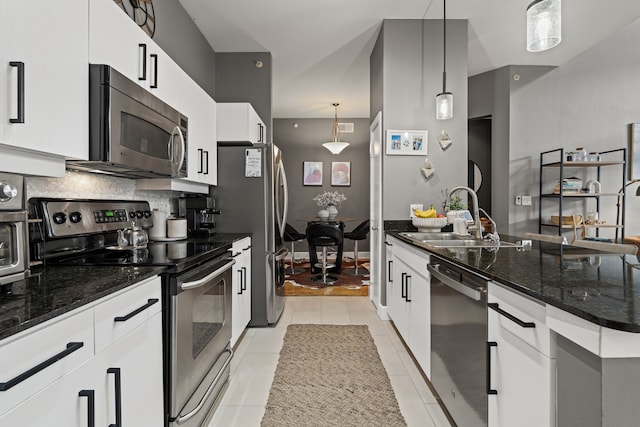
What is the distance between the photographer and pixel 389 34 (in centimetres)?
360

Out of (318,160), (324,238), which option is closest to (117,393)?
(324,238)

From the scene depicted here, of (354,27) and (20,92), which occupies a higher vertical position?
Result: (354,27)

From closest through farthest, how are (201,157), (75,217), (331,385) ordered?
(75,217) < (331,385) < (201,157)

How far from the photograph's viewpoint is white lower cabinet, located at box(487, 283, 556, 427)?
3.42 feet

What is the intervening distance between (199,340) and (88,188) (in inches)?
40.1

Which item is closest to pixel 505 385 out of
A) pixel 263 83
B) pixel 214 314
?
pixel 214 314

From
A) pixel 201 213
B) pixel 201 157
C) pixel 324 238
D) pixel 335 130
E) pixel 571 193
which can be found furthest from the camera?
pixel 335 130

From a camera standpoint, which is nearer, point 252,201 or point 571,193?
point 252,201

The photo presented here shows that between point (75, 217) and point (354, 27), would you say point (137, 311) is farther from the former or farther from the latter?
point (354, 27)

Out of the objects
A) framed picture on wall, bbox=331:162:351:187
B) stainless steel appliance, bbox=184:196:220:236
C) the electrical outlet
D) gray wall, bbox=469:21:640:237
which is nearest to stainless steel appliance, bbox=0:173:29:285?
stainless steel appliance, bbox=184:196:220:236

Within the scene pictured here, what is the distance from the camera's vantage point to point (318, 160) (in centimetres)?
779

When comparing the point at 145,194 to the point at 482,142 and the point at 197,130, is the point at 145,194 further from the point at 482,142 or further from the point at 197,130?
the point at 482,142

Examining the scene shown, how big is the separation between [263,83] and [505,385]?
3850mm

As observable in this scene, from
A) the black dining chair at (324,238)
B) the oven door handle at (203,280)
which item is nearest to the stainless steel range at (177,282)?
the oven door handle at (203,280)
